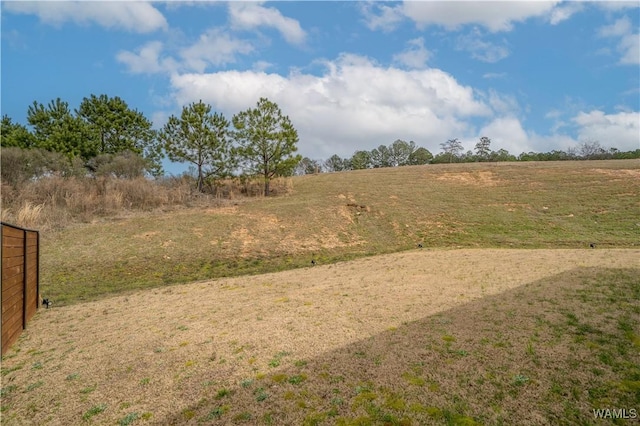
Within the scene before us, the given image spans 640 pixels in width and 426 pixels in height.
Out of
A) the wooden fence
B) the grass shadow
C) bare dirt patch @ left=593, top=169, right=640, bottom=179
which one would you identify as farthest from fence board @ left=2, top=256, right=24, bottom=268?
bare dirt patch @ left=593, top=169, right=640, bottom=179

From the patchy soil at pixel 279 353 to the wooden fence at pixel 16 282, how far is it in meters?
0.39

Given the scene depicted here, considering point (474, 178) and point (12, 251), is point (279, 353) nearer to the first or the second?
point (12, 251)

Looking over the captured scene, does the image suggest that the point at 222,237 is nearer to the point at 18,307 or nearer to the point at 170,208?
the point at 170,208

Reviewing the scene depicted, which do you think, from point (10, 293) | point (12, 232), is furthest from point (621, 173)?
point (10, 293)

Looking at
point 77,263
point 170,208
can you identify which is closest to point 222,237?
point 77,263

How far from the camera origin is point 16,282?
6.86 metres

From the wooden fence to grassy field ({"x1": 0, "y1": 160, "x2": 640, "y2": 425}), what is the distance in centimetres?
38

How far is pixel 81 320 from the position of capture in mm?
8188

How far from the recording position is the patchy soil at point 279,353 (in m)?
3.95

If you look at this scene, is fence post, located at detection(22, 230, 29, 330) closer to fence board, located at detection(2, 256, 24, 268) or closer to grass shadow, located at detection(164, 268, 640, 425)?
fence board, located at detection(2, 256, 24, 268)

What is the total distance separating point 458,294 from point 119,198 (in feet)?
74.7

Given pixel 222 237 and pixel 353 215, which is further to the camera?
pixel 353 215

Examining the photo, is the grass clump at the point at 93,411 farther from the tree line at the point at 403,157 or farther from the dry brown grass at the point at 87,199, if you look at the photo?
the tree line at the point at 403,157

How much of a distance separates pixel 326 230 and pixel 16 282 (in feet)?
49.8
